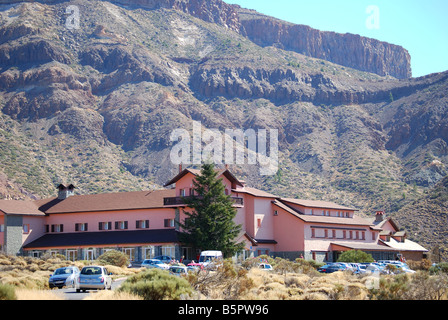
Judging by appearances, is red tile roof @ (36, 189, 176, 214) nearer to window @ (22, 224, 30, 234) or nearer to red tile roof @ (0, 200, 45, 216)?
red tile roof @ (0, 200, 45, 216)

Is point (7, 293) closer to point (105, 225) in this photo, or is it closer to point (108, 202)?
point (105, 225)

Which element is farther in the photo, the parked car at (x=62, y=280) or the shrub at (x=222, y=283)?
the parked car at (x=62, y=280)

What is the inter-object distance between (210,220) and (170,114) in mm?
95714

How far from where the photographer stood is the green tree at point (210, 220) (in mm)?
63562

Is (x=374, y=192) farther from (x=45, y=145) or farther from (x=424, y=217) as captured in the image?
(x=45, y=145)

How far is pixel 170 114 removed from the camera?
516 ft

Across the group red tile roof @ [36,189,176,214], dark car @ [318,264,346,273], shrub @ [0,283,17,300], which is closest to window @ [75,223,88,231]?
red tile roof @ [36,189,176,214]

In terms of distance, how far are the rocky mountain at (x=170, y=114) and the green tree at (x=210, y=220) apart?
164 ft

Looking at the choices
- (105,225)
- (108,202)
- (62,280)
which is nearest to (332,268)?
(62,280)

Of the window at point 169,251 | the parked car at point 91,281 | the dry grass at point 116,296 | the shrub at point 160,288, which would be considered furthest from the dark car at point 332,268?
the dry grass at point 116,296

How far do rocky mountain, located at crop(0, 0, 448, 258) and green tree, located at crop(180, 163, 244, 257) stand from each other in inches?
1963

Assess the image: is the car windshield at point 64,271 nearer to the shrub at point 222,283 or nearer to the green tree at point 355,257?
the shrub at point 222,283

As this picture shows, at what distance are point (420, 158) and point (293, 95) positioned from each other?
46.5 metres
